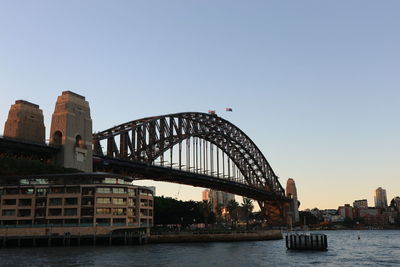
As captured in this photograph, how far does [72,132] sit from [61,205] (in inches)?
745

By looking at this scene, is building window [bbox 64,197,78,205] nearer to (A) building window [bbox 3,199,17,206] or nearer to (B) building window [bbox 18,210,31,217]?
(B) building window [bbox 18,210,31,217]

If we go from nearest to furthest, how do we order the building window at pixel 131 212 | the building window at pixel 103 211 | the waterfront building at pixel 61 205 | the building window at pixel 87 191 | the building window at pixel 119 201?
the waterfront building at pixel 61 205
the building window at pixel 103 211
the building window at pixel 87 191
the building window at pixel 119 201
the building window at pixel 131 212

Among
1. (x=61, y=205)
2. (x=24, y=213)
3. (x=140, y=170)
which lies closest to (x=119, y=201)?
(x=61, y=205)

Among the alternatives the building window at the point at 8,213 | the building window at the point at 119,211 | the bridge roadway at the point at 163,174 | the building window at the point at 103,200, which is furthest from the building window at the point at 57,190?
the bridge roadway at the point at 163,174

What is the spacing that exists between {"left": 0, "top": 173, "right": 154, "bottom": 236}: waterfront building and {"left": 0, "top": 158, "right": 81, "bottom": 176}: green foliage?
1.64 meters

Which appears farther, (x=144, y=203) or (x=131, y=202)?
(x=144, y=203)

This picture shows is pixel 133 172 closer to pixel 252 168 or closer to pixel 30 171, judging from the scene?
pixel 30 171

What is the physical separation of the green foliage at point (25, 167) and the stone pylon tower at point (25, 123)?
6773 millimetres

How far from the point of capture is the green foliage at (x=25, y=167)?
8734 centimetres

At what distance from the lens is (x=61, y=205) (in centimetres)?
8812

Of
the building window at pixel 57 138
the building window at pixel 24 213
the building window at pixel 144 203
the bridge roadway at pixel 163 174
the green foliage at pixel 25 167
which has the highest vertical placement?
the building window at pixel 57 138

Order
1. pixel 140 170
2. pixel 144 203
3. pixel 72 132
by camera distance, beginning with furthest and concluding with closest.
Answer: pixel 140 170
pixel 72 132
pixel 144 203

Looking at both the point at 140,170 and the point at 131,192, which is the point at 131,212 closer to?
the point at 131,192

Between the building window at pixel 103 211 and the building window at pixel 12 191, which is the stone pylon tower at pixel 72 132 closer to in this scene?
the building window at pixel 12 191
